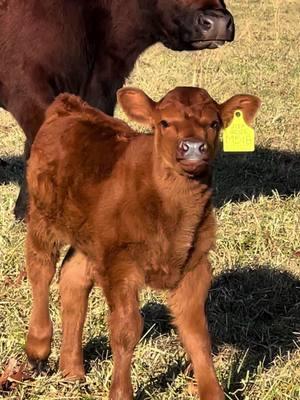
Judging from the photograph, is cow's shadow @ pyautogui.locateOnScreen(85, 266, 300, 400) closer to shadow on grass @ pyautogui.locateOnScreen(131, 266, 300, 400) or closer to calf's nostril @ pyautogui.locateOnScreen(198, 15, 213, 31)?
shadow on grass @ pyautogui.locateOnScreen(131, 266, 300, 400)

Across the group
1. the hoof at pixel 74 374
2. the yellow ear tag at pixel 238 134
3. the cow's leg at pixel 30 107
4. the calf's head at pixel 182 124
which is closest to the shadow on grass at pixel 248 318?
the hoof at pixel 74 374

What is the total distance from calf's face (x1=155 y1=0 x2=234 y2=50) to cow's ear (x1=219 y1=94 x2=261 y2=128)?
2.03 meters

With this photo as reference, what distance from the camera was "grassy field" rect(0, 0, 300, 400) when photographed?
3562 millimetres

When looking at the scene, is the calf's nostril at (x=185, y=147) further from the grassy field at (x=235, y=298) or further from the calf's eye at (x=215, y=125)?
the grassy field at (x=235, y=298)

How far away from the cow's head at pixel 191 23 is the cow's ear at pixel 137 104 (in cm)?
221

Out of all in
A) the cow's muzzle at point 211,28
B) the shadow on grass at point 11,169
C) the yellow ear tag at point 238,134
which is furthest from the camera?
the shadow on grass at point 11,169

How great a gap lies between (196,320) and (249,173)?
4040 mm

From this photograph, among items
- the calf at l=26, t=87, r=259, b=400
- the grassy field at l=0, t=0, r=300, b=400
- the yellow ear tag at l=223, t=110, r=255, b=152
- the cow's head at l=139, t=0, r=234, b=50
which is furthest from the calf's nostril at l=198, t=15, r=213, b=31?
the calf at l=26, t=87, r=259, b=400

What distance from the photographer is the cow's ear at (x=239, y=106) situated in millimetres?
3396

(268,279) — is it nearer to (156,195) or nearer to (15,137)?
(156,195)

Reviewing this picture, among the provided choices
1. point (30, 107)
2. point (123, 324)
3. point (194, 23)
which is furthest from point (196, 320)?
point (194, 23)

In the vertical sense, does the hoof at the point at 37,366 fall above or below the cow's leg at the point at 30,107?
below

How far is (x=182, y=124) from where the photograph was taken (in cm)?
307

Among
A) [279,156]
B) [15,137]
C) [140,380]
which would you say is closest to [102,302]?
[140,380]
